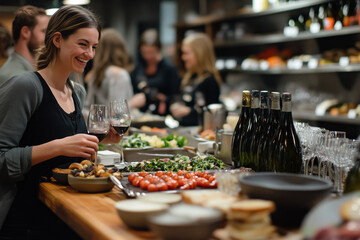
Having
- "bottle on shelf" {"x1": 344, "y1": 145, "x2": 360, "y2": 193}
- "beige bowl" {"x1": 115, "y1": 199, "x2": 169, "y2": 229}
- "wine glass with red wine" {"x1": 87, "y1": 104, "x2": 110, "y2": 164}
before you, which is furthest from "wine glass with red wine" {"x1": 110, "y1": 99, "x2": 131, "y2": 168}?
"bottle on shelf" {"x1": 344, "y1": 145, "x2": 360, "y2": 193}

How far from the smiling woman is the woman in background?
8.02ft

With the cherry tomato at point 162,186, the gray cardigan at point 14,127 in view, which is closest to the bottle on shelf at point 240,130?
the cherry tomato at point 162,186

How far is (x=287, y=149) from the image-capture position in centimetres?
192

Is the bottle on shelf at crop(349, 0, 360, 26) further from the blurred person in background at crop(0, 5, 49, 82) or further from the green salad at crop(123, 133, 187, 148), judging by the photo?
the blurred person in background at crop(0, 5, 49, 82)

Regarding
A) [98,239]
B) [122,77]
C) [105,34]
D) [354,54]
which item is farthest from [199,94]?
[98,239]

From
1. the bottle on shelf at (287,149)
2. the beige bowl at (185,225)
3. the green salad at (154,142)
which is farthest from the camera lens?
the green salad at (154,142)

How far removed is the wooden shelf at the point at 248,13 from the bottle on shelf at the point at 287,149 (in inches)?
147

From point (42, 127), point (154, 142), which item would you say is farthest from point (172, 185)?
point (154, 142)

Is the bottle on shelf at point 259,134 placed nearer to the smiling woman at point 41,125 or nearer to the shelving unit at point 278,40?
the smiling woman at point 41,125

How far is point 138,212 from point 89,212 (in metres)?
0.31

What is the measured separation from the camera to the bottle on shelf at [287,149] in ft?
6.29

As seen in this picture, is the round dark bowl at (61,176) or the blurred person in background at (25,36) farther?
the blurred person in background at (25,36)

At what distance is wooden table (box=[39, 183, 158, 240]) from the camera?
1.32 metres

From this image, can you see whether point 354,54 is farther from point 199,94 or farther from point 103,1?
point 103,1
